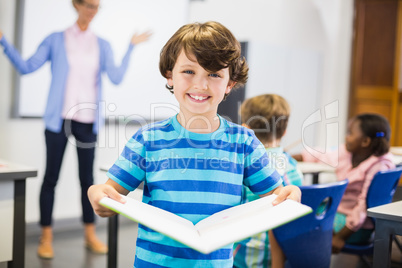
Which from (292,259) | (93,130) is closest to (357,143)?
(292,259)

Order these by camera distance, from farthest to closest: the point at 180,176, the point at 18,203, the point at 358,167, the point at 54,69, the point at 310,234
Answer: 1. the point at 54,69
2. the point at 358,167
3. the point at 18,203
4. the point at 310,234
5. the point at 180,176

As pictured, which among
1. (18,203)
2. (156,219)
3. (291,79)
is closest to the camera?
(156,219)

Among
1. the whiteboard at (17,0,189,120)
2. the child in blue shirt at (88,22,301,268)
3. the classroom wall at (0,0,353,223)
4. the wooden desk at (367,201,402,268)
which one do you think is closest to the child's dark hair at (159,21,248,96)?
the child in blue shirt at (88,22,301,268)

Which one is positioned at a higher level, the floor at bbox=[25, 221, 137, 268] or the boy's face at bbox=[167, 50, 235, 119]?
the boy's face at bbox=[167, 50, 235, 119]

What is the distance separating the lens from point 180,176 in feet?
3.75

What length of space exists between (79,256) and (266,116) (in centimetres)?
164

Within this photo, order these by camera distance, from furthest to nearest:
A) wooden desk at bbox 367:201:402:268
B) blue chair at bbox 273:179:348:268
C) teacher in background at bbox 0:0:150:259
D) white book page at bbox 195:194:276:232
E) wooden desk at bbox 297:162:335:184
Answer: teacher in background at bbox 0:0:150:259 < wooden desk at bbox 297:162:335:184 < blue chair at bbox 273:179:348:268 < wooden desk at bbox 367:201:402:268 < white book page at bbox 195:194:276:232

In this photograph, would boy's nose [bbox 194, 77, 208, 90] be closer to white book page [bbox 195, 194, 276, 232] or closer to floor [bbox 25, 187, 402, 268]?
white book page [bbox 195, 194, 276, 232]

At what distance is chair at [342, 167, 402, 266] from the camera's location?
2.22m

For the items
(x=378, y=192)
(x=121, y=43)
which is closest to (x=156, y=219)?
(x=378, y=192)

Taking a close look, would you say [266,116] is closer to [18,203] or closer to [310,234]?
[310,234]

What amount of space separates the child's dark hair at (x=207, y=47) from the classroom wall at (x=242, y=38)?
1.18 metres

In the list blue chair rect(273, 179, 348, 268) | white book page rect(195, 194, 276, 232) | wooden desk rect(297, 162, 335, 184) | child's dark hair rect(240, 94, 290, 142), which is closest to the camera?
white book page rect(195, 194, 276, 232)

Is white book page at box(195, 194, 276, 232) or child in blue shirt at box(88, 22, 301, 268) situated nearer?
white book page at box(195, 194, 276, 232)
